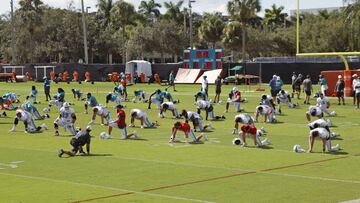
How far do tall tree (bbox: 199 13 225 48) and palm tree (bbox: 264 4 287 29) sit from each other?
17752 mm

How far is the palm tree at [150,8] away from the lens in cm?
13738

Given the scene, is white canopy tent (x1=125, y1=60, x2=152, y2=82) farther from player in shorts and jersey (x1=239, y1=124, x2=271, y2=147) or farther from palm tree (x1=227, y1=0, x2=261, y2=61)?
player in shorts and jersey (x1=239, y1=124, x2=271, y2=147)

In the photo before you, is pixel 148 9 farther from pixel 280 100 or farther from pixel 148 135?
pixel 148 135

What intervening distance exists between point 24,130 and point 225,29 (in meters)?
74.0

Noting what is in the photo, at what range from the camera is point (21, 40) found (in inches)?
4685

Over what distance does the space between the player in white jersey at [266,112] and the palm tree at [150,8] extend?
99973 millimetres

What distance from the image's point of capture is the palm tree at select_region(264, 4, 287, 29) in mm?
130875

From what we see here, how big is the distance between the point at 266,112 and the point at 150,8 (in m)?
104

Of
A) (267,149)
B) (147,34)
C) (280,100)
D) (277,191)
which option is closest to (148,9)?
(147,34)

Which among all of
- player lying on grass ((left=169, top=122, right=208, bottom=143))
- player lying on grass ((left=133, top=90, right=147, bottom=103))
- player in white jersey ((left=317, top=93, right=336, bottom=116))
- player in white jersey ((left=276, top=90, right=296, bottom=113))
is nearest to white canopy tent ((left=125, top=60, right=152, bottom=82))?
player lying on grass ((left=133, top=90, right=147, bottom=103))

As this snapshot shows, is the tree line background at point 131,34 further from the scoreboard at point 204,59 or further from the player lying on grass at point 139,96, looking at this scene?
the player lying on grass at point 139,96

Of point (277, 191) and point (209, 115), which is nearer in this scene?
point (277, 191)

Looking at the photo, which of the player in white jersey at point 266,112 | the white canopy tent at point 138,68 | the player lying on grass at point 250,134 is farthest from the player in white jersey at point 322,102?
the white canopy tent at point 138,68

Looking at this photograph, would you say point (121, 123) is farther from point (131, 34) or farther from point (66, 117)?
point (131, 34)
